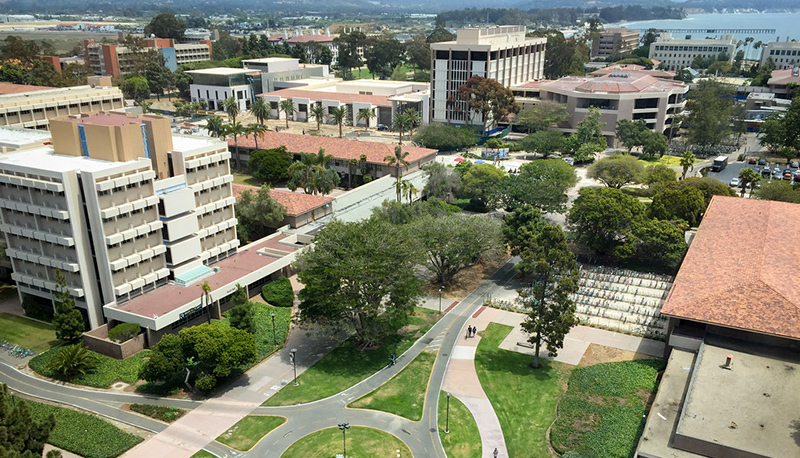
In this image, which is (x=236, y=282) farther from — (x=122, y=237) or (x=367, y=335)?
(x=367, y=335)

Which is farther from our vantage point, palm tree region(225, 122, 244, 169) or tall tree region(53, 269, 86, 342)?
palm tree region(225, 122, 244, 169)

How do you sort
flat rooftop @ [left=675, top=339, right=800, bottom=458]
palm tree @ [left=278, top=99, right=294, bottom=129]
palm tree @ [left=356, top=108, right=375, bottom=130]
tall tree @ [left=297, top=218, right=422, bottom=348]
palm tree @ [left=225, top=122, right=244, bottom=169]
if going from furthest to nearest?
1. palm tree @ [left=278, top=99, right=294, bottom=129]
2. palm tree @ [left=356, top=108, right=375, bottom=130]
3. palm tree @ [left=225, top=122, right=244, bottom=169]
4. tall tree @ [left=297, top=218, right=422, bottom=348]
5. flat rooftop @ [left=675, top=339, right=800, bottom=458]

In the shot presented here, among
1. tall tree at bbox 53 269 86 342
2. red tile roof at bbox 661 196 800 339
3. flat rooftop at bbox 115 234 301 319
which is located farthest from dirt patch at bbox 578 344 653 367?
tall tree at bbox 53 269 86 342

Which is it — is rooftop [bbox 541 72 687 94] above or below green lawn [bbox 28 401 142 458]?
above

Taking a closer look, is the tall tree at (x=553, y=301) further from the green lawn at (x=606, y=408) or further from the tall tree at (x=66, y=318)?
the tall tree at (x=66, y=318)

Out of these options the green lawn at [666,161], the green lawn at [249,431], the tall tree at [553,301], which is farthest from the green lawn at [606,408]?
the green lawn at [666,161]

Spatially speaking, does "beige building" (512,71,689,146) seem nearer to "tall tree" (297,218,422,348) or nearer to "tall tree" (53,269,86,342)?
"tall tree" (297,218,422,348)
